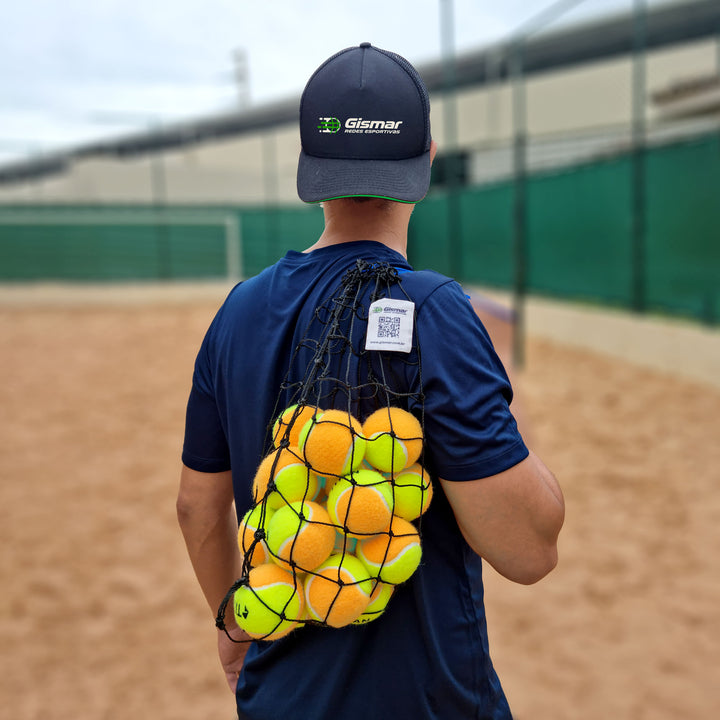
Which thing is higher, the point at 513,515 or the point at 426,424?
the point at 426,424

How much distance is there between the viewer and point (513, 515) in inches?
41.6

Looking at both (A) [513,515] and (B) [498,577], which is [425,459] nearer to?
(A) [513,515]

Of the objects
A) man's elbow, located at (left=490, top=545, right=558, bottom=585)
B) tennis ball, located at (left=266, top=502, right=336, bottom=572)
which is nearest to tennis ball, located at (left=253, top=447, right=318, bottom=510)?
tennis ball, located at (left=266, top=502, right=336, bottom=572)

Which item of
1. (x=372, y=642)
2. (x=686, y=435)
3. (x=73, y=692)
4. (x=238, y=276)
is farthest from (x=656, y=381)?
(x=238, y=276)

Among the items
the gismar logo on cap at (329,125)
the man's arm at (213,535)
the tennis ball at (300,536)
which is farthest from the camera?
the man's arm at (213,535)

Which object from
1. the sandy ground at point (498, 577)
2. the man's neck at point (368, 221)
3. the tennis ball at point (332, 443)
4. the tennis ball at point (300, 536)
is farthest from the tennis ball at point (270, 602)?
the sandy ground at point (498, 577)

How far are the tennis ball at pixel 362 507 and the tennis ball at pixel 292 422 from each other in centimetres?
11

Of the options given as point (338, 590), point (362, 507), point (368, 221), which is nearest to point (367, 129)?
point (368, 221)

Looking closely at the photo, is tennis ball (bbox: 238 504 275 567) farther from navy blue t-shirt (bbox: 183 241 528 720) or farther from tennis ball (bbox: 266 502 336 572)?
navy blue t-shirt (bbox: 183 241 528 720)

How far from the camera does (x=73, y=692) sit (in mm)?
2770

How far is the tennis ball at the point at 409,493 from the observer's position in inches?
42.1

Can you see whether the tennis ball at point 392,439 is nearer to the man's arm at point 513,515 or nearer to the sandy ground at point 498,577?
the man's arm at point 513,515

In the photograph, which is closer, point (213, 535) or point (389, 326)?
point (389, 326)

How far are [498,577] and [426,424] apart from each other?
106 inches
